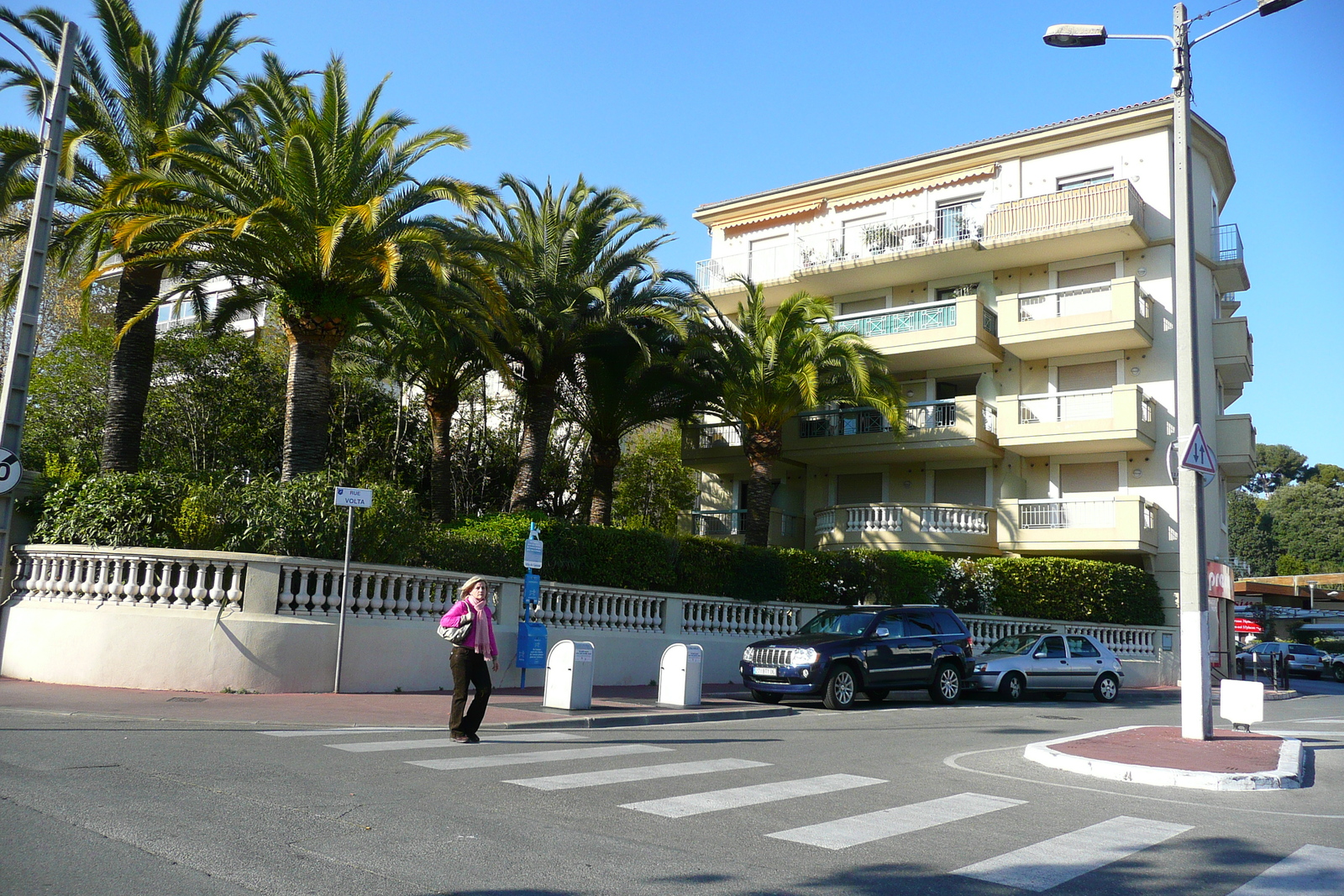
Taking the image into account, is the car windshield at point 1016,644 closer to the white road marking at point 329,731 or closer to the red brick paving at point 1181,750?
the red brick paving at point 1181,750

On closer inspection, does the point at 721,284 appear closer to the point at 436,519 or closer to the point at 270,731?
the point at 436,519

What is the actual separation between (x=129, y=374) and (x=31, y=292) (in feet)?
16.4

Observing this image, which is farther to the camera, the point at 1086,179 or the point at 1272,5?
the point at 1086,179

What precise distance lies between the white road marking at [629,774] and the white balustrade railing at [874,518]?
20.9 meters

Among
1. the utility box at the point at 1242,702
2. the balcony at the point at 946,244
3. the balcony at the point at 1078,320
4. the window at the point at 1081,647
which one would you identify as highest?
the balcony at the point at 946,244

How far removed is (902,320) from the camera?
30938 mm

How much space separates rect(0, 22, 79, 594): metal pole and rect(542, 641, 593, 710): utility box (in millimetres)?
6896

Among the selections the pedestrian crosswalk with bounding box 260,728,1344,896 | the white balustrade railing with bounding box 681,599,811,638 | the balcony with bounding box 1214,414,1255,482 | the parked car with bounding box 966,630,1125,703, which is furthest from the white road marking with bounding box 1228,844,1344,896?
the balcony with bounding box 1214,414,1255,482

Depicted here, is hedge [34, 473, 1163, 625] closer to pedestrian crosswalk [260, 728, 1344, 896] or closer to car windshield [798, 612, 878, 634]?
car windshield [798, 612, 878, 634]

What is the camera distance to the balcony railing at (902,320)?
3011cm

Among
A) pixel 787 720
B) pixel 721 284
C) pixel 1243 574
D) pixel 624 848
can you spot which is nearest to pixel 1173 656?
pixel 721 284

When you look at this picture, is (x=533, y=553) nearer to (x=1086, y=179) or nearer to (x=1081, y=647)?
(x=1081, y=647)

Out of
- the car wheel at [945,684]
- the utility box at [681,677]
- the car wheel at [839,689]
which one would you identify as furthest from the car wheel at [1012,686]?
the utility box at [681,677]

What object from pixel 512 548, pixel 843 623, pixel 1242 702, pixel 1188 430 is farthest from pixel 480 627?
pixel 1242 702
